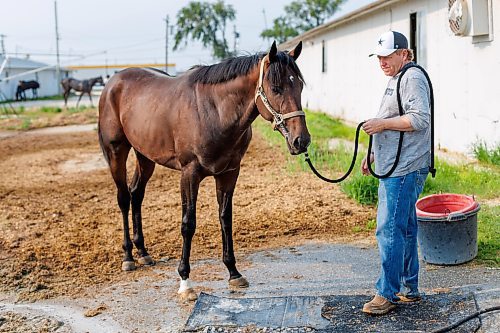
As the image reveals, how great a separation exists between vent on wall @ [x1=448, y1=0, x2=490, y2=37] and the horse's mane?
18.7ft

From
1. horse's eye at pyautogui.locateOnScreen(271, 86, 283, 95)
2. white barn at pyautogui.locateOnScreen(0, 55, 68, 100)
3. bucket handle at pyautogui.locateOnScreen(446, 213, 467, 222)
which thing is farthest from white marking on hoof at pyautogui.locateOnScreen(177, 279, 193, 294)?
white barn at pyautogui.locateOnScreen(0, 55, 68, 100)

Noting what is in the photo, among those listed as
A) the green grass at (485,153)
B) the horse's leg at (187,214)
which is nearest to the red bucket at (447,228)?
the horse's leg at (187,214)

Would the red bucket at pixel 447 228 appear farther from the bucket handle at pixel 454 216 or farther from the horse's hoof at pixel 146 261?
the horse's hoof at pixel 146 261

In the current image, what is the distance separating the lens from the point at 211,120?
16.4ft

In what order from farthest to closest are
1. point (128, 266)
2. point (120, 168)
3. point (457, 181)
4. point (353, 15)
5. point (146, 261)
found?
point (353, 15) < point (457, 181) < point (120, 168) < point (146, 261) < point (128, 266)

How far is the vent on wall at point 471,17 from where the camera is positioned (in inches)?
370

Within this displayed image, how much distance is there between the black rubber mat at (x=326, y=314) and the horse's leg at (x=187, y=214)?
0.29 metres

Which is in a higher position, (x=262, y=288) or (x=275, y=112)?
(x=275, y=112)

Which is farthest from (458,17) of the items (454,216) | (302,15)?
(302,15)

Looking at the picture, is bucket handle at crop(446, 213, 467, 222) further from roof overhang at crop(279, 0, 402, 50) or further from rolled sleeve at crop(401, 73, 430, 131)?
roof overhang at crop(279, 0, 402, 50)

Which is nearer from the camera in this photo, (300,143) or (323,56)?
(300,143)

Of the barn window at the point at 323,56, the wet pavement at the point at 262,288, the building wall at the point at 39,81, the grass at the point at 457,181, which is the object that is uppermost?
the building wall at the point at 39,81

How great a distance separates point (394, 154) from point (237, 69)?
1478 mm

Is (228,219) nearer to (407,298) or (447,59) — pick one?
(407,298)
